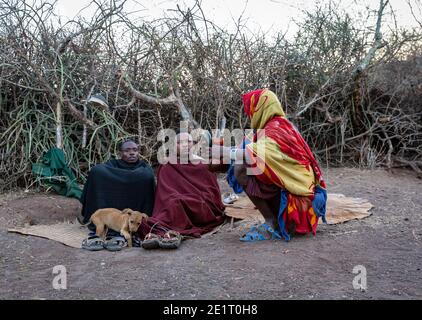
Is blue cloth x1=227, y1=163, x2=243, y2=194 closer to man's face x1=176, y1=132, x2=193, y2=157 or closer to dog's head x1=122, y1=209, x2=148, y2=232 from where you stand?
man's face x1=176, y1=132, x2=193, y2=157

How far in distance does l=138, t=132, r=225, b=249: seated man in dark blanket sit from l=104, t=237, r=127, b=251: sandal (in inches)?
7.4

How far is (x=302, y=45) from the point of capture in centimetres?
671

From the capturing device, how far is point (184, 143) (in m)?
4.15

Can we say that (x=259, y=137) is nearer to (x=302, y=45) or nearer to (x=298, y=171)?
(x=298, y=171)

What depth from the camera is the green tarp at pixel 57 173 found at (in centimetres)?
524

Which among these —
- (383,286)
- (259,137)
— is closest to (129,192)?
(259,137)

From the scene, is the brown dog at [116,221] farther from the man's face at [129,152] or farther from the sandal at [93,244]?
the man's face at [129,152]

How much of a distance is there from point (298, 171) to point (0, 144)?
12.4 ft

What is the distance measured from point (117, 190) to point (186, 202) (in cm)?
67

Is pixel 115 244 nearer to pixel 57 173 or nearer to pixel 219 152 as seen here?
pixel 219 152

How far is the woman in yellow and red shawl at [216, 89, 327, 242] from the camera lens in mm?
3412

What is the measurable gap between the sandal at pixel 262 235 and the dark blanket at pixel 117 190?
1089mm

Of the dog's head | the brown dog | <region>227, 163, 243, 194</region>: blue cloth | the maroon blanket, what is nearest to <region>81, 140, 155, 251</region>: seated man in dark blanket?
the maroon blanket

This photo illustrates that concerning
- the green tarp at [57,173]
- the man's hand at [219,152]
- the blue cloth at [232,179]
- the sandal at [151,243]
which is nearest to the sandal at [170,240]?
the sandal at [151,243]
